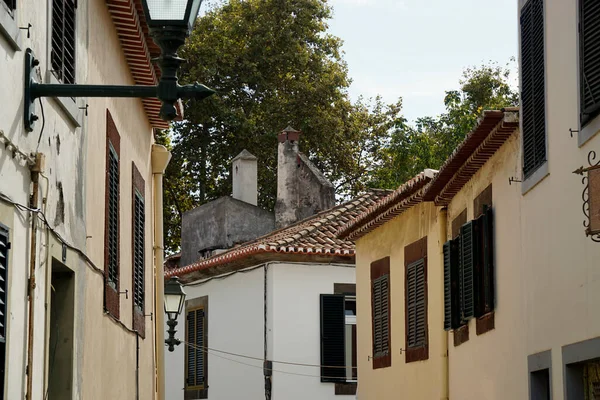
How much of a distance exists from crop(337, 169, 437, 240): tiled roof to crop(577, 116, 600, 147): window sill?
6.56 m

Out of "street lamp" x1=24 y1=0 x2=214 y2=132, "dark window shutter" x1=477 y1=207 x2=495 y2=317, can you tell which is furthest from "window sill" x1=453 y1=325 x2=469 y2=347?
"street lamp" x1=24 y1=0 x2=214 y2=132

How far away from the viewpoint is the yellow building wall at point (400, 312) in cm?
1792

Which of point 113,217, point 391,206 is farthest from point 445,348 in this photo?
point 113,217

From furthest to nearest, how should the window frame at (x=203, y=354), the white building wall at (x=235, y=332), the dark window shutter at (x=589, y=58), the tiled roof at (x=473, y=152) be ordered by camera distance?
the window frame at (x=203, y=354)
the white building wall at (x=235, y=332)
the tiled roof at (x=473, y=152)
the dark window shutter at (x=589, y=58)

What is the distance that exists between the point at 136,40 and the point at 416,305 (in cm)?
804

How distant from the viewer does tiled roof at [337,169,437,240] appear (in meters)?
17.2

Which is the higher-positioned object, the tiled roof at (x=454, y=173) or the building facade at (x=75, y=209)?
the tiled roof at (x=454, y=173)

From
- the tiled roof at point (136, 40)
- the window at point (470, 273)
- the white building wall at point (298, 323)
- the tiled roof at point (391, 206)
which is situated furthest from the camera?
the white building wall at point (298, 323)

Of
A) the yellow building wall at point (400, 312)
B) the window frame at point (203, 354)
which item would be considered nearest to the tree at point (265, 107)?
the window frame at point (203, 354)

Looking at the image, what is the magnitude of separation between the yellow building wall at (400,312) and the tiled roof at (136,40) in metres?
5.18

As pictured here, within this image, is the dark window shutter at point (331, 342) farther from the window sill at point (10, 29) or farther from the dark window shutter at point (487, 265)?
the window sill at point (10, 29)

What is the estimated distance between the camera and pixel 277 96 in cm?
3856

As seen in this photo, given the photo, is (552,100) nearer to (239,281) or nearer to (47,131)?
(47,131)

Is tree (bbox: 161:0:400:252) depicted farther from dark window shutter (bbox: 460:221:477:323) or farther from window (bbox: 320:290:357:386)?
dark window shutter (bbox: 460:221:477:323)
